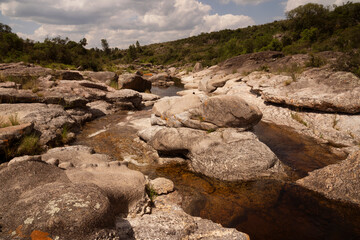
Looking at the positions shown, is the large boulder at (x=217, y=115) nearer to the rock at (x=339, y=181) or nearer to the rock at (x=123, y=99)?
the rock at (x=339, y=181)

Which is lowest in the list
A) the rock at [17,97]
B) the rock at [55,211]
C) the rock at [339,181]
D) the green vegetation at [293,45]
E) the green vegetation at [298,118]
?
the rock at [339,181]

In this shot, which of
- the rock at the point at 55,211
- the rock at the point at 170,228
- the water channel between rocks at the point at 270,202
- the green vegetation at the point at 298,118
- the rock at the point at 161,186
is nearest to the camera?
the rock at the point at 55,211

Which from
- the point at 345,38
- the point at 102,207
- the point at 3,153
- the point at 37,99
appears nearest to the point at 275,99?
the point at 102,207

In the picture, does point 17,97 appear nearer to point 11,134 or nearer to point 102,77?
point 11,134

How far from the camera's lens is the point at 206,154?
8102 millimetres

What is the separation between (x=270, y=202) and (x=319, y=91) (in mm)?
10344

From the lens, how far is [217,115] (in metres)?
9.88

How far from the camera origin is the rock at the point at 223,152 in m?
7.42

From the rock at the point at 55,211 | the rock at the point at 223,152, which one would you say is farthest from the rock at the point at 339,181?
the rock at the point at 55,211

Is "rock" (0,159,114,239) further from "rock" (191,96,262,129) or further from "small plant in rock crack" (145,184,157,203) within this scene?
"rock" (191,96,262,129)

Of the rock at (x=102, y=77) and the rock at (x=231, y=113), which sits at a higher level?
the rock at (x=102, y=77)

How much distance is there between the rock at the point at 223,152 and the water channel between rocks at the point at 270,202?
1.34 feet

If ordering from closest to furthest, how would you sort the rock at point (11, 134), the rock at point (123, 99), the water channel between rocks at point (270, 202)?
the water channel between rocks at point (270, 202), the rock at point (11, 134), the rock at point (123, 99)

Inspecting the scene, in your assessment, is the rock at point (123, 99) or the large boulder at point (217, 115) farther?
the rock at point (123, 99)
